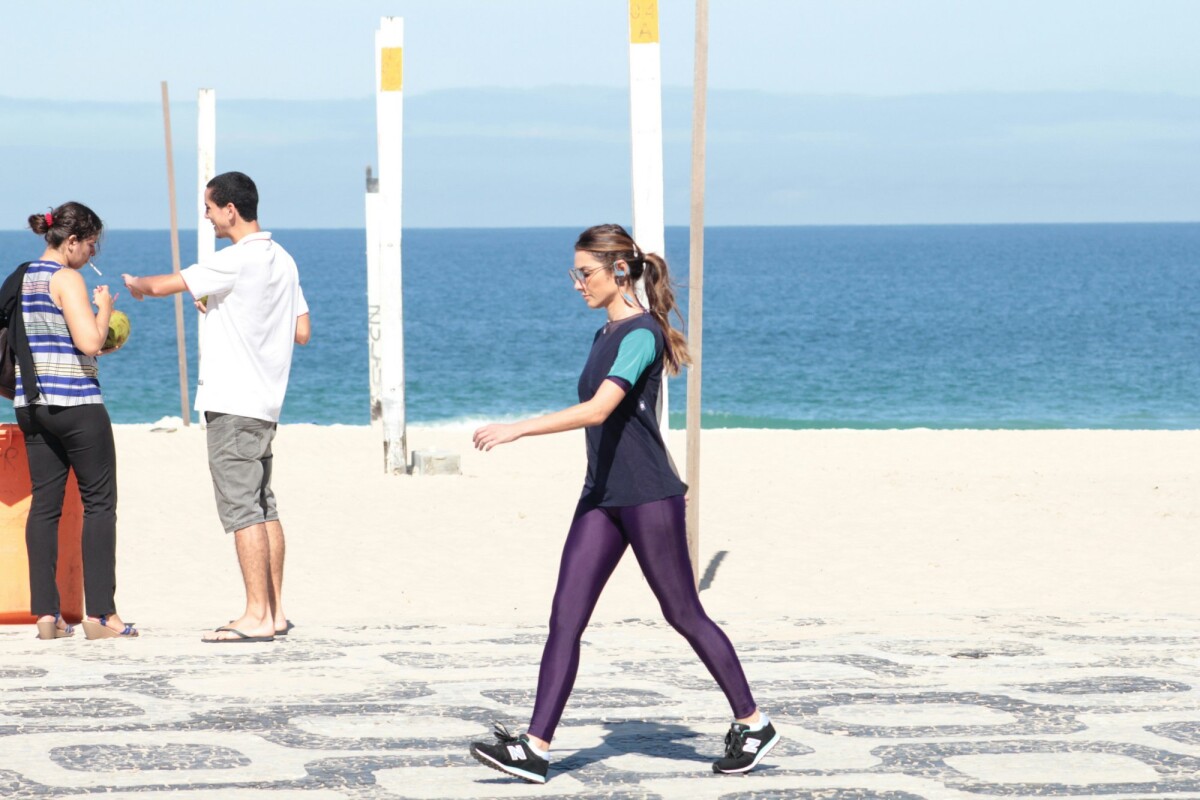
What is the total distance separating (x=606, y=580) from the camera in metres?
5.14

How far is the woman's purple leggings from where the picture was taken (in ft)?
16.7

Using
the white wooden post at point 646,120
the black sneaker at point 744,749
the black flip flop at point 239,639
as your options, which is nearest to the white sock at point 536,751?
the black sneaker at point 744,749

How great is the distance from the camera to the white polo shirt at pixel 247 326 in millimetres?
6918

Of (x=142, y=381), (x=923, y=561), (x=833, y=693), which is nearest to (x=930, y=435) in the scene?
(x=923, y=561)

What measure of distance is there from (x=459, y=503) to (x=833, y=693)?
7356 millimetres

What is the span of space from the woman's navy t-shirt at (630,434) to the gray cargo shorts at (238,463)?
7.49ft

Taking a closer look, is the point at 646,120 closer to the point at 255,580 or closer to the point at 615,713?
the point at 255,580

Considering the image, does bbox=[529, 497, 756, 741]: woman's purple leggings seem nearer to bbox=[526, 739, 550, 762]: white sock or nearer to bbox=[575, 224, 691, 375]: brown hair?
bbox=[526, 739, 550, 762]: white sock

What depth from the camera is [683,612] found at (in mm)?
5160

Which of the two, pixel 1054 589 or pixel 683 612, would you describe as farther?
pixel 1054 589

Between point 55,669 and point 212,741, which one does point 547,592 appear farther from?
point 212,741

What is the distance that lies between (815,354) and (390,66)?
39.7 m

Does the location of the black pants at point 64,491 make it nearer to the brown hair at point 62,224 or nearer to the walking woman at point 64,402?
the walking woman at point 64,402

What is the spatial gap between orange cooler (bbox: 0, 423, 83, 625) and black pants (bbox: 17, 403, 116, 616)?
188 mm
